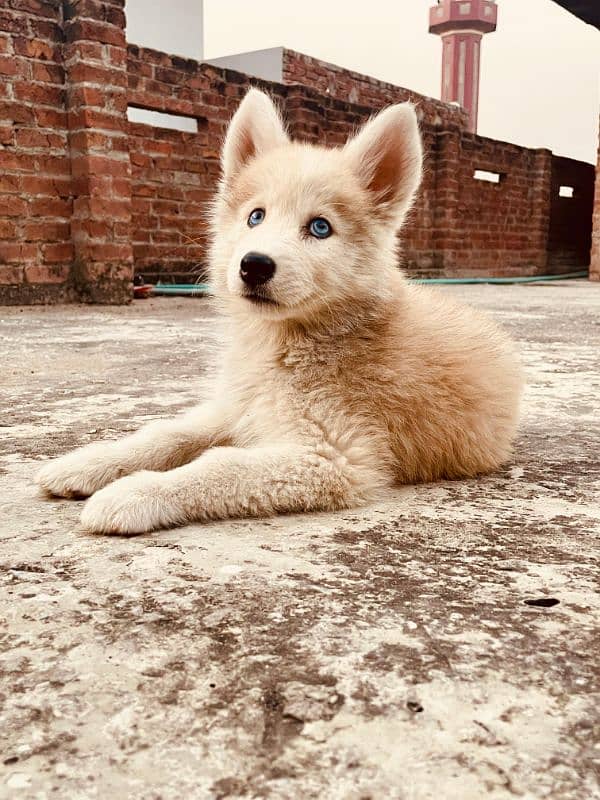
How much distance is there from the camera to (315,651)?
4.11 feet

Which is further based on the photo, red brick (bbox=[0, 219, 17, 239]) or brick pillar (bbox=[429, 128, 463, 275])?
brick pillar (bbox=[429, 128, 463, 275])

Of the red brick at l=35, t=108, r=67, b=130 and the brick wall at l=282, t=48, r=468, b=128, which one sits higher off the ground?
the brick wall at l=282, t=48, r=468, b=128

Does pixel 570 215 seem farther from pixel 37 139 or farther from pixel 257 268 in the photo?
pixel 257 268

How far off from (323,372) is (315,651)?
1.08m

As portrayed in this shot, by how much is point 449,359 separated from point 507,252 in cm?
1970

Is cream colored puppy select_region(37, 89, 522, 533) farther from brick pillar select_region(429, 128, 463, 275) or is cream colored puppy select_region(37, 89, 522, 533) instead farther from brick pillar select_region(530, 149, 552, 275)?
brick pillar select_region(530, 149, 552, 275)

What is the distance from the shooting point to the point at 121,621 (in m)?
1.36

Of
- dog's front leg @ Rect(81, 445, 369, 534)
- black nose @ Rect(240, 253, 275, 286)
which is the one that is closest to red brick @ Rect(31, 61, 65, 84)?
black nose @ Rect(240, 253, 275, 286)

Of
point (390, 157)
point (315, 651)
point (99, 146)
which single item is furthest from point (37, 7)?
point (315, 651)

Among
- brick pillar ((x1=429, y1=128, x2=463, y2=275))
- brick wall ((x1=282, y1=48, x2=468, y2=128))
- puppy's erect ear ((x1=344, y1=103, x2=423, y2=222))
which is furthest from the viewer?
brick wall ((x1=282, y1=48, x2=468, y2=128))

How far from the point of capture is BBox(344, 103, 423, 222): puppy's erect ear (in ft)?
8.14

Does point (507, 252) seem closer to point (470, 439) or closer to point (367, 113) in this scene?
point (367, 113)

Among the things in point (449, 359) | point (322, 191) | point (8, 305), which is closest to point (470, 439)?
point (449, 359)

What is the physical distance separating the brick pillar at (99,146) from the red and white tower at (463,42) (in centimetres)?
3434
